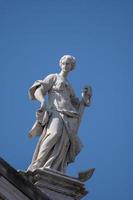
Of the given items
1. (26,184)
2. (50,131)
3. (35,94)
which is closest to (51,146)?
(50,131)

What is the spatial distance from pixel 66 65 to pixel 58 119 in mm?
1636

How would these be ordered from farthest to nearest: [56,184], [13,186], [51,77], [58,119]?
[51,77], [58,119], [56,184], [13,186]

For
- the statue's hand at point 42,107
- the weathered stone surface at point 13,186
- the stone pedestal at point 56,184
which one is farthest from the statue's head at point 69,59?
the weathered stone surface at point 13,186

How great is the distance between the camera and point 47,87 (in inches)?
754

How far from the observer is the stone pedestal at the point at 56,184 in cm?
1738

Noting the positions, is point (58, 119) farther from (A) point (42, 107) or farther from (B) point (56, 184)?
(B) point (56, 184)

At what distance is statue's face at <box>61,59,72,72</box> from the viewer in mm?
19438

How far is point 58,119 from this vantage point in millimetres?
18438

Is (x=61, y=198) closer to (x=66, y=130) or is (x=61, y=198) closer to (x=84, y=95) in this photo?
(x=66, y=130)

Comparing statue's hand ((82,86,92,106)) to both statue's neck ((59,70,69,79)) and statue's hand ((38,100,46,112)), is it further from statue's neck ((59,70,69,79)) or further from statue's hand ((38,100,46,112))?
statue's hand ((38,100,46,112))

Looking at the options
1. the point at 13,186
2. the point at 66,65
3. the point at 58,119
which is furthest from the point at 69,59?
the point at 13,186

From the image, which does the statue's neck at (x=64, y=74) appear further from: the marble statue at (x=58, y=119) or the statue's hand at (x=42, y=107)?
the statue's hand at (x=42, y=107)

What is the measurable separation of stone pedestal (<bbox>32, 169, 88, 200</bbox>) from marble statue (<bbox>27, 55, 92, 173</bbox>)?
0.24 m

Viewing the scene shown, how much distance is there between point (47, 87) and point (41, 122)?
3.37 ft
